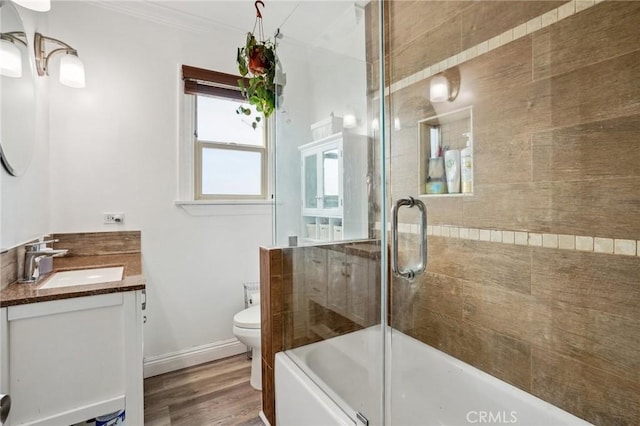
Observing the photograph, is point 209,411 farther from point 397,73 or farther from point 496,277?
point 397,73

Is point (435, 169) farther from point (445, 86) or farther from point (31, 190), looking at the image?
point (31, 190)

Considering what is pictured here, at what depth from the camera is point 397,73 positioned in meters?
1.94

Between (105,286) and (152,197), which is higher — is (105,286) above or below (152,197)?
below

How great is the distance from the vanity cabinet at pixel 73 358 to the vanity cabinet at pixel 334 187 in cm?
103

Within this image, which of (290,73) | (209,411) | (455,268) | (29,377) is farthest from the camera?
(290,73)

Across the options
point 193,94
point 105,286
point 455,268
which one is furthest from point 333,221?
point 193,94

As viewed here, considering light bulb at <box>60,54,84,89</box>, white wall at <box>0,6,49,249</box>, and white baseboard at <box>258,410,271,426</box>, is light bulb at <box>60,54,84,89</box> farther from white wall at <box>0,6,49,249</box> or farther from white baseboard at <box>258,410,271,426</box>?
white baseboard at <box>258,410,271,426</box>

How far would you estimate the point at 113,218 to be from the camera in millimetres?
2143

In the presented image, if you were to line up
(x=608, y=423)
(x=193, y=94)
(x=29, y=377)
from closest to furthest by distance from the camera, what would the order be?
(x=608, y=423) < (x=29, y=377) < (x=193, y=94)

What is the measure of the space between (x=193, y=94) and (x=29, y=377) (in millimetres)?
1964

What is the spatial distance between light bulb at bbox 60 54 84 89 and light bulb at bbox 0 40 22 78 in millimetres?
336

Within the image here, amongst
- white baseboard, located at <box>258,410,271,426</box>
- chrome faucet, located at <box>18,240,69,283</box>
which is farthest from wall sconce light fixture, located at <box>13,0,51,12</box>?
white baseboard, located at <box>258,410,271,426</box>

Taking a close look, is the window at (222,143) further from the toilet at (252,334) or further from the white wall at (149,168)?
the toilet at (252,334)

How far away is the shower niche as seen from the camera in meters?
1.56
